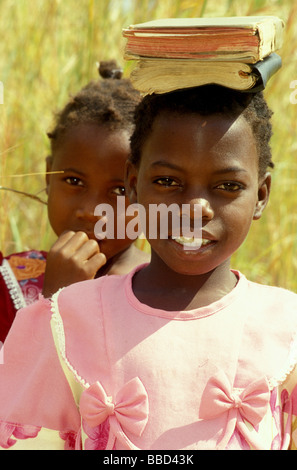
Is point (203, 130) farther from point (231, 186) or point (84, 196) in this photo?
point (84, 196)

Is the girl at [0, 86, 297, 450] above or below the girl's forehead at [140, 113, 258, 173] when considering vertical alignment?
below

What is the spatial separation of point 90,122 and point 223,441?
1090 millimetres

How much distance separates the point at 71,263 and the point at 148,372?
0.63 metres

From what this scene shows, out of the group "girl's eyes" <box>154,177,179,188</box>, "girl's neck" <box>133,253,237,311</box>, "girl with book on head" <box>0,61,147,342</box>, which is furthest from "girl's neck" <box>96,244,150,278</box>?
"girl's eyes" <box>154,177,179,188</box>

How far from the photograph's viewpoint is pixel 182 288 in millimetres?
1525

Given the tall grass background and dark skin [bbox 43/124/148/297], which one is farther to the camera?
the tall grass background

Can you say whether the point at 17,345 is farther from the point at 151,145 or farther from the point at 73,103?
the point at 73,103

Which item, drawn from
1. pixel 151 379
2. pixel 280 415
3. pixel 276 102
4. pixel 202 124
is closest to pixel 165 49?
pixel 202 124

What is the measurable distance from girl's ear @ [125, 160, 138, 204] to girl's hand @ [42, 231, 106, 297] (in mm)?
390

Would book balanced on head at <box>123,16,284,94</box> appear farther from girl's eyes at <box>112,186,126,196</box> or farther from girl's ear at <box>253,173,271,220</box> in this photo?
girl's eyes at <box>112,186,126,196</box>

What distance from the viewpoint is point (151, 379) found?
1397mm

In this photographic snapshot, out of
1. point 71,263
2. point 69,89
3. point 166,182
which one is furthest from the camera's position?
point 69,89

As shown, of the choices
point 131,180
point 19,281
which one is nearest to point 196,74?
point 131,180

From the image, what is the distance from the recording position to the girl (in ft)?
4.52
